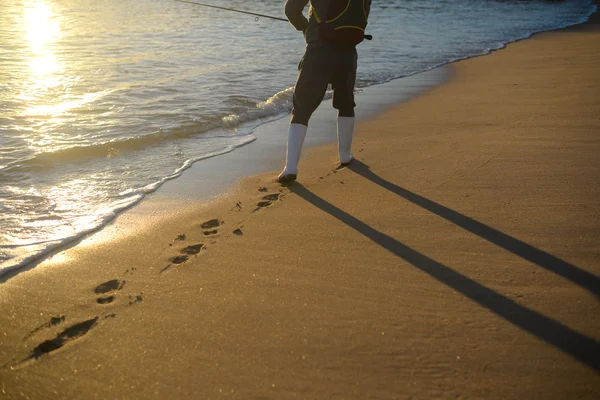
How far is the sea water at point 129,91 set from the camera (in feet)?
14.0

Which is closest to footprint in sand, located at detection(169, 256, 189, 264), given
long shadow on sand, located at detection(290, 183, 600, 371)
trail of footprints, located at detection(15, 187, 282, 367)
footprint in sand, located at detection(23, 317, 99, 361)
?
trail of footprints, located at detection(15, 187, 282, 367)

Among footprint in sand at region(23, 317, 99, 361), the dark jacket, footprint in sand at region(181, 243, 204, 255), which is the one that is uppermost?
the dark jacket

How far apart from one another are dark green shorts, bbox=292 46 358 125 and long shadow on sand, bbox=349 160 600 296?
789mm

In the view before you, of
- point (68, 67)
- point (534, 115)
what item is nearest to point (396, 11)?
point (68, 67)

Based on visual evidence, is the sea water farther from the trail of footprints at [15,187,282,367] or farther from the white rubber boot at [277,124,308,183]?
the white rubber boot at [277,124,308,183]

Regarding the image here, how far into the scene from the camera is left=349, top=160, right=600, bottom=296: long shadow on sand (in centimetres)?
284

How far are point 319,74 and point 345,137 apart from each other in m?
0.63

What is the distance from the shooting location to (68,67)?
29.8 ft

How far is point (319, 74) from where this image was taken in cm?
441

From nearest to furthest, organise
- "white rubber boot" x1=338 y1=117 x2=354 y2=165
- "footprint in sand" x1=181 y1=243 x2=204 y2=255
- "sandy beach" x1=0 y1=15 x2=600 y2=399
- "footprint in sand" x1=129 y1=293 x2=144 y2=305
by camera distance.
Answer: "sandy beach" x1=0 y1=15 x2=600 y2=399, "footprint in sand" x1=129 y1=293 x2=144 y2=305, "footprint in sand" x1=181 y1=243 x2=204 y2=255, "white rubber boot" x1=338 y1=117 x2=354 y2=165

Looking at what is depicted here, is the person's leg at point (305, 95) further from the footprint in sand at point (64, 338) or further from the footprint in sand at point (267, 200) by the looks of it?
the footprint in sand at point (64, 338)

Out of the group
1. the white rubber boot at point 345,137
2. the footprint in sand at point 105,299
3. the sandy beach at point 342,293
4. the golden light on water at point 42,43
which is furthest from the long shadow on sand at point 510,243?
the golden light on water at point 42,43

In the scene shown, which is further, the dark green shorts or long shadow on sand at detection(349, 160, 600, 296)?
the dark green shorts

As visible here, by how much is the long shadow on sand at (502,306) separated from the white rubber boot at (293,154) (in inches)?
38.5
